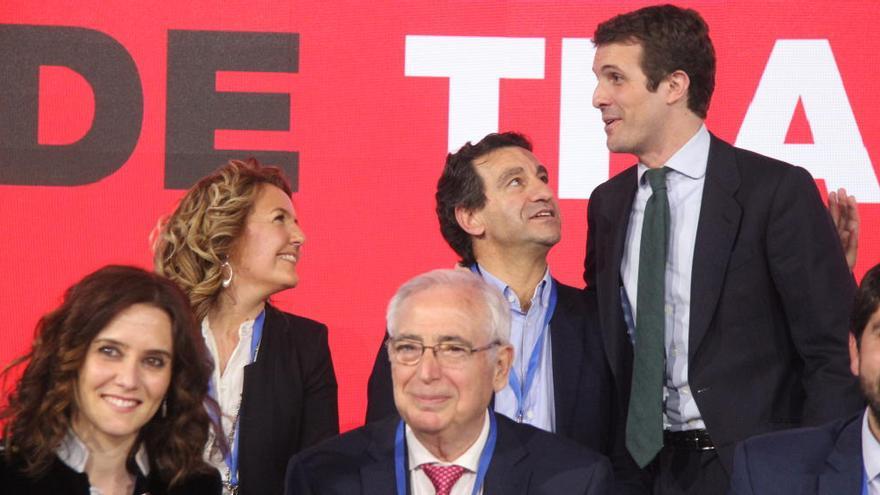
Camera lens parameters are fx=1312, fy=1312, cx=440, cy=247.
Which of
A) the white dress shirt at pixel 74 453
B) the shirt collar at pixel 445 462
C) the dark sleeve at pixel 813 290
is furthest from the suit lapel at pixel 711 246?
the white dress shirt at pixel 74 453

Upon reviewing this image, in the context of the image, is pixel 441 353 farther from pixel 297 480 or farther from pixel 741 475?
pixel 741 475

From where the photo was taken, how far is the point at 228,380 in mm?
3814

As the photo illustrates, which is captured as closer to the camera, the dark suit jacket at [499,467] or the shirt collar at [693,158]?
the dark suit jacket at [499,467]

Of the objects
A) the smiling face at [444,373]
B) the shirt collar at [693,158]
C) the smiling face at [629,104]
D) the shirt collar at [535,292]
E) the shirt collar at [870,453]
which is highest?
the smiling face at [629,104]

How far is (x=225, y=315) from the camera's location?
3.92m

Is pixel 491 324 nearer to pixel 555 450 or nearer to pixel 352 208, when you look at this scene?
pixel 555 450

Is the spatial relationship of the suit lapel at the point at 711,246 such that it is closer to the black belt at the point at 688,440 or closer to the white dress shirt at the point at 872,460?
the black belt at the point at 688,440

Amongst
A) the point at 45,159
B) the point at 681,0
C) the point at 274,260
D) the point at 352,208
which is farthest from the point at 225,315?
the point at 681,0

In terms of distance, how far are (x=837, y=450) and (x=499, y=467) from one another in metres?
0.72

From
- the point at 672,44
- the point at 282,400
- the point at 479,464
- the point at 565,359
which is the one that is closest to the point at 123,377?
the point at 479,464

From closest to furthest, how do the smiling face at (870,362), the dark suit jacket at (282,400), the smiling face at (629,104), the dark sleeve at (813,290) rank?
the smiling face at (870,362)
the dark sleeve at (813,290)
the smiling face at (629,104)
the dark suit jacket at (282,400)

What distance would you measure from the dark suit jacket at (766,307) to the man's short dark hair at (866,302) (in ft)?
1.91

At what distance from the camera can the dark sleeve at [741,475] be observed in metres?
2.74

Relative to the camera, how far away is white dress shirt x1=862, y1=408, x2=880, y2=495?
2.64 m
